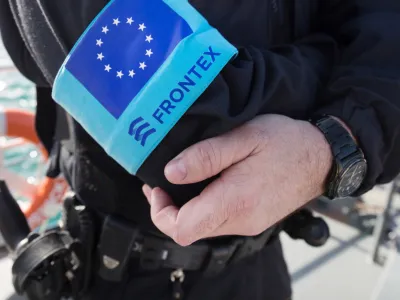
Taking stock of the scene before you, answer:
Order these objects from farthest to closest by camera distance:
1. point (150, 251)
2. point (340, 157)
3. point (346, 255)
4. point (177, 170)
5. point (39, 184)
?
point (346, 255) < point (39, 184) < point (150, 251) < point (340, 157) < point (177, 170)

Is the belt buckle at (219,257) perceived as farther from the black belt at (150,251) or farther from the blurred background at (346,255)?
the blurred background at (346,255)

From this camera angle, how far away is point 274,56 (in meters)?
0.61

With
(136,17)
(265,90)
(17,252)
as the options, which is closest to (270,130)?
(265,90)

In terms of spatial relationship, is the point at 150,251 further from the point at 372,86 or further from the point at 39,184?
the point at 39,184

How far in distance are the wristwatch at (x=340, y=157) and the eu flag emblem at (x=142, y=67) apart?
0.17 meters

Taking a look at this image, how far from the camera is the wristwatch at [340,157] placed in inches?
23.8

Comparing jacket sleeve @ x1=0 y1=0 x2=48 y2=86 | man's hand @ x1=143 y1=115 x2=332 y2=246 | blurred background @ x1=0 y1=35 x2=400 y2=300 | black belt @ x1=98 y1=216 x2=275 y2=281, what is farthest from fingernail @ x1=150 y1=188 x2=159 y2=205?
blurred background @ x1=0 y1=35 x2=400 y2=300

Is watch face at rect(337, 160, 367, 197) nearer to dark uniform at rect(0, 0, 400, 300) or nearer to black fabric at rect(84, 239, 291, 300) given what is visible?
dark uniform at rect(0, 0, 400, 300)

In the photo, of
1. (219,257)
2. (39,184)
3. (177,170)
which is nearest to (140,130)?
(177,170)

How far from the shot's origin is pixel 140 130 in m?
0.51

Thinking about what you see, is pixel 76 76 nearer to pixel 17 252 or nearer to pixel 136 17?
pixel 136 17

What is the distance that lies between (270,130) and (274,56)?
110 mm

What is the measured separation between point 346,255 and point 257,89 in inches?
62.9

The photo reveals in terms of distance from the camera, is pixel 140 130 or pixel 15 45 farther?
pixel 15 45
